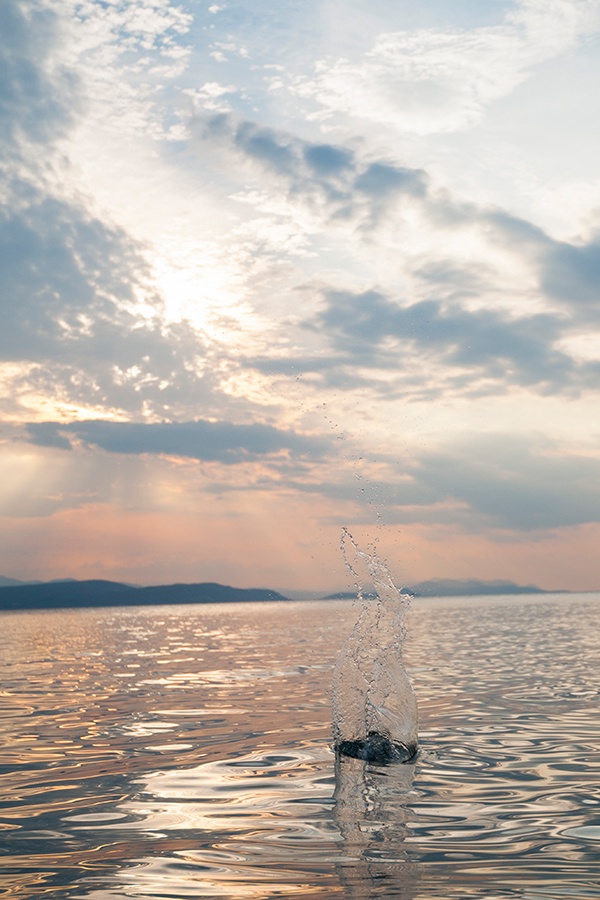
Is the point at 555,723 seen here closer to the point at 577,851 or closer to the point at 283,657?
→ the point at 577,851

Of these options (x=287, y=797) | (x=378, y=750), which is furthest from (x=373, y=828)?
(x=378, y=750)

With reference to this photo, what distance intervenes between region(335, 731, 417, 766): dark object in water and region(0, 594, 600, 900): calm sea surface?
12.6 inches

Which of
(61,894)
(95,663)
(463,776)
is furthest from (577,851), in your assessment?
(95,663)

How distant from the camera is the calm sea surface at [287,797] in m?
8.84

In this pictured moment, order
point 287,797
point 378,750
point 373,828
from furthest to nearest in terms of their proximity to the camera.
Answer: point 378,750
point 287,797
point 373,828

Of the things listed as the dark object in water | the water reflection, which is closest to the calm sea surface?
the water reflection

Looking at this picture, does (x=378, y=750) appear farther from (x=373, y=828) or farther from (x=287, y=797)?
(x=373, y=828)

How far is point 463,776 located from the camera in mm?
13945

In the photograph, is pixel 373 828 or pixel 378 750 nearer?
pixel 373 828

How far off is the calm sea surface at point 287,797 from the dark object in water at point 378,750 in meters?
0.32

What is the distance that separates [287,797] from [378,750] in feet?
11.7

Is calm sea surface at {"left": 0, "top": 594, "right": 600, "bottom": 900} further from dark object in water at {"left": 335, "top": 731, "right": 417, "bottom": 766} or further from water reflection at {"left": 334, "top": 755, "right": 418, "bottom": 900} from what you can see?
dark object in water at {"left": 335, "top": 731, "right": 417, "bottom": 766}

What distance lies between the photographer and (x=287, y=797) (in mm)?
12680

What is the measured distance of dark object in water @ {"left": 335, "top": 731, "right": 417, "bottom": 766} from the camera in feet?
51.2
